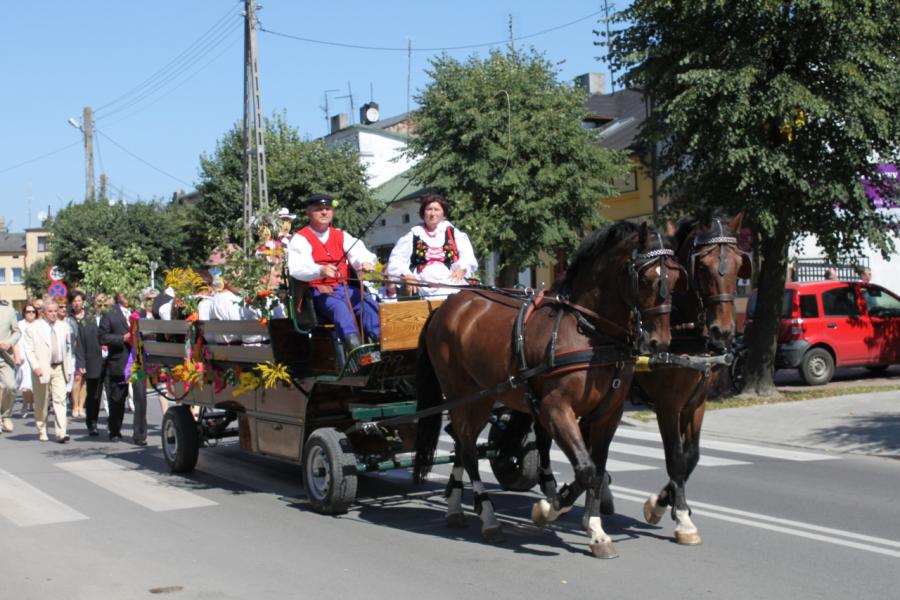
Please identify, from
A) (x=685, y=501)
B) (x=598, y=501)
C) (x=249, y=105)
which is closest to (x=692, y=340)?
(x=685, y=501)

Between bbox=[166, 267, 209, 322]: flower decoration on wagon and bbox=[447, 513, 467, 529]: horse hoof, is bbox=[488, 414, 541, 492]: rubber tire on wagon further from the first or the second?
bbox=[166, 267, 209, 322]: flower decoration on wagon

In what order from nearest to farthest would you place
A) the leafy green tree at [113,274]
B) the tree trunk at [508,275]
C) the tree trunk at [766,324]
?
the leafy green tree at [113,274] < the tree trunk at [766,324] < the tree trunk at [508,275]

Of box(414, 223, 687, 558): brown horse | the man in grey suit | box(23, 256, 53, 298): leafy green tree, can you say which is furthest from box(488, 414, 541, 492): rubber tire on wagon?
box(23, 256, 53, 298): leafy green tree

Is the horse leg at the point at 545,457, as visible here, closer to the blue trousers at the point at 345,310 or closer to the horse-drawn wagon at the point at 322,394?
the horse-drawn wagon at the point at 322,394

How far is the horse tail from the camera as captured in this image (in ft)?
25.3

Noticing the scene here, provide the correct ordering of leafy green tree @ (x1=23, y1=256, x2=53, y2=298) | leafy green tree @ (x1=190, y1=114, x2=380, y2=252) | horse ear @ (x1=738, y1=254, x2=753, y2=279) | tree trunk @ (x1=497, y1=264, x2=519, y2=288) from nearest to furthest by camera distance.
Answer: horse ear @ (x1=738, y1=254, x2=753, y2=279) < tree trunk @ (x1=497, y1=264, x2=519, y2=288) < leafy green tree @ (x1=190, y1=114, x2=380, y2=252) < leafy green tree @ (x1=23, y1=256, x2=53, y2=298)

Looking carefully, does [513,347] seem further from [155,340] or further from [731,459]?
[155,340]

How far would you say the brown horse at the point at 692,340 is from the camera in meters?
6.18

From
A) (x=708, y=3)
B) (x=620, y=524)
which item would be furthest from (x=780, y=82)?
(x=620, y=524)

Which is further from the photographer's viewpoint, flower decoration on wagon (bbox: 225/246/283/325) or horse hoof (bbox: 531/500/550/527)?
flower decoration on wagon (bbox: 225/246/283/325)

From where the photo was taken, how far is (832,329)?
17828mm

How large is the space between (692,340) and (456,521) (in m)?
2.17

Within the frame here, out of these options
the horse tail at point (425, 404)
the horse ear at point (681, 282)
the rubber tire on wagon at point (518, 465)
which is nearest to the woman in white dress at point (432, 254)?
the horse tail at point (425, 404)

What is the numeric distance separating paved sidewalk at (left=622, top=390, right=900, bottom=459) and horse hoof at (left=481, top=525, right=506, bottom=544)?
6.12m
